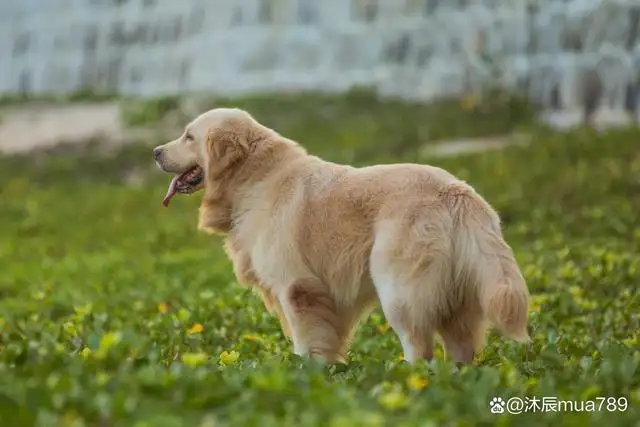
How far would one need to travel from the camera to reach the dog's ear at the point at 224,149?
642 cm

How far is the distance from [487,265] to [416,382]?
1.15 metres

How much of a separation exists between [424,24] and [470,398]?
28.3 m

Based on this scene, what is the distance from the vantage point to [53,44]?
160 ft

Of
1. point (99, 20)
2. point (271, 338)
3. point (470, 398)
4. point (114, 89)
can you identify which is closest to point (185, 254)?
point (271, 338)

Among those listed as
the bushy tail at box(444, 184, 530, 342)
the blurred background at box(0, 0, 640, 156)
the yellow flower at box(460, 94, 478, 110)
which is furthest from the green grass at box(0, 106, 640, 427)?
the blurred background at box(0, 0, 640, 156)

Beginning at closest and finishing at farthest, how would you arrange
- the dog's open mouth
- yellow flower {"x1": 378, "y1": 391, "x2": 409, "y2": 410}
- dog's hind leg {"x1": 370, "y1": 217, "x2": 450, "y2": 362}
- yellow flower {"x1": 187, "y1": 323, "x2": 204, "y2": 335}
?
yellow flower {"x1": 378, "y1": 391, "x2": 409, "y2": 410}, dog's hind leg {"x1": 370, "y1": 217, "x2": 450, "y2": 362}, the dog's open mouth, yellow flower {"x1": 187, "y1": 323, "x2": 204, "y2": 335}

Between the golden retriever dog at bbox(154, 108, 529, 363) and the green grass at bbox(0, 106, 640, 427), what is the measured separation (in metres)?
0.29

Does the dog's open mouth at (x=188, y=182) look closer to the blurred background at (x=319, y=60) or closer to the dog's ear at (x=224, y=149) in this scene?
the dog's ear at (x=224, y=149)

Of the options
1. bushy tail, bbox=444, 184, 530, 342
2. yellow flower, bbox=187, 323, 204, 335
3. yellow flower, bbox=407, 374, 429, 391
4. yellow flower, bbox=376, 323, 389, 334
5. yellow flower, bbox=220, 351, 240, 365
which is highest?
bushy tail, bbox=444, 184, 530, 342

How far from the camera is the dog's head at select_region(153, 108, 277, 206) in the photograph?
21.1ft

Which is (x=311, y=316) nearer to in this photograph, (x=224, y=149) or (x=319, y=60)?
(x=224, y=149)

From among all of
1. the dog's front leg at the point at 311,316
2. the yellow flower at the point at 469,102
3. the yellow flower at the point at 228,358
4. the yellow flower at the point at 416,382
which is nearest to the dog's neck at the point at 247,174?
the dog's front leg at the point at 311,316

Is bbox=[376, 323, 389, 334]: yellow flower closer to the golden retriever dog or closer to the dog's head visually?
the golden retriever dog

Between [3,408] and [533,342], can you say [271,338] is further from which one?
[3,408]
